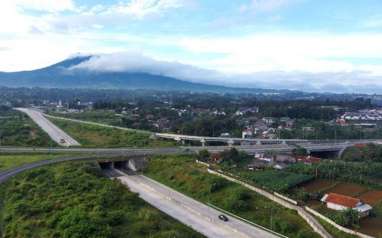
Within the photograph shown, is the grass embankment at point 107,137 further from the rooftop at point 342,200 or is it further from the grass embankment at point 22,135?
the rooftop at point 342,200

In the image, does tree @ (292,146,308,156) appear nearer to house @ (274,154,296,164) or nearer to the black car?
house @ (274,154,296,164)

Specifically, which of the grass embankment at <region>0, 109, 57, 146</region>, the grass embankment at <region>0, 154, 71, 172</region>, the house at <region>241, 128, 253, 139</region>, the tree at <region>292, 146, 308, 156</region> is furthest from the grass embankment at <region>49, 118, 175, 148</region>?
the tree at <region>292, 146, 308, 156</region>

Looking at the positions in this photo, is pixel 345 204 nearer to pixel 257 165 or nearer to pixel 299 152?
pixel 257 165

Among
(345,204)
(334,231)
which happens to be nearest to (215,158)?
(345,204)

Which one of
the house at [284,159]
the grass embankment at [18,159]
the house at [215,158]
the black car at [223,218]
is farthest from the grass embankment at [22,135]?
the black car at [223,218]

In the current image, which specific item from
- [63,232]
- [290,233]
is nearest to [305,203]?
[290,233]
